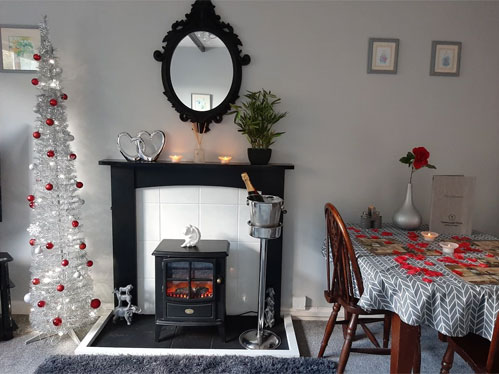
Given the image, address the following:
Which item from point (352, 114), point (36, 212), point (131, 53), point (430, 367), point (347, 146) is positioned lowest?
point (430, 367)

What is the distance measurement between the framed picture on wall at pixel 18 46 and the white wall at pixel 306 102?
52mm

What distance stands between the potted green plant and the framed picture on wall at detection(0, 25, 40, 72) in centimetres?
134

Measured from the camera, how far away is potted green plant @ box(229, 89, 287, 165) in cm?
221

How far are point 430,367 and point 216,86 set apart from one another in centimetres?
209

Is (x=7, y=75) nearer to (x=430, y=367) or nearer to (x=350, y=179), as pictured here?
(x=350, y=179)

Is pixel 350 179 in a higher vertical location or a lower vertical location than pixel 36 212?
higher

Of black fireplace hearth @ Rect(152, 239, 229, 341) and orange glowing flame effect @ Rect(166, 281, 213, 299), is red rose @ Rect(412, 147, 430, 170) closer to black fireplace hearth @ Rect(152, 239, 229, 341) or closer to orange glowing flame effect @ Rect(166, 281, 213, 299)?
black fireplace hearth @ Rect(152, 239, 229, 341)

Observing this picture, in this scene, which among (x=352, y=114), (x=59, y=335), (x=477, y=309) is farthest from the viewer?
(x=352, y=114)

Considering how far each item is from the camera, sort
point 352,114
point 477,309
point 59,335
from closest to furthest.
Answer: point 477,309 < point 59,335 < point 352,114

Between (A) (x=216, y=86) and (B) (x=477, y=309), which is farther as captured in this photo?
(A) (x=216, y=86)

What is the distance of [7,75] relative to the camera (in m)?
2.34

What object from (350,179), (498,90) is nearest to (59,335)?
(350,179)

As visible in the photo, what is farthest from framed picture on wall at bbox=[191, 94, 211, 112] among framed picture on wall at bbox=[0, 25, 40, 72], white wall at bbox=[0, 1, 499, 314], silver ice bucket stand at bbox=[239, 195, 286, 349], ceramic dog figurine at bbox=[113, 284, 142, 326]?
ceramic dog figurine at bbox=[113, 284, 142, 326]

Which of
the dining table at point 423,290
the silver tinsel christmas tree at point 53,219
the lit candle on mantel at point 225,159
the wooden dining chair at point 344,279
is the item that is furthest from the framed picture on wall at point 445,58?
the silver tinsel christmas tree at point 53,219
